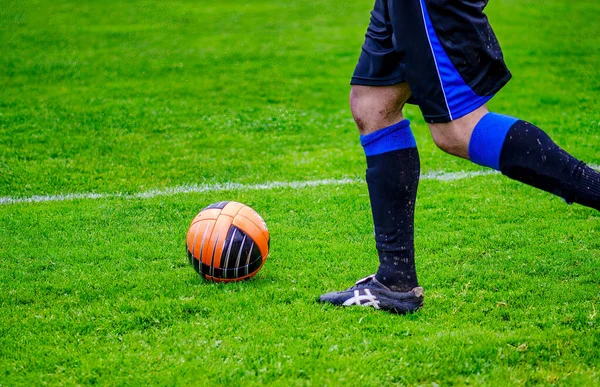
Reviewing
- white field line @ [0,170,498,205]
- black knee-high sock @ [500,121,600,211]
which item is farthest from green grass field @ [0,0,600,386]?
black knee-high sock @ [500,121,600,211]

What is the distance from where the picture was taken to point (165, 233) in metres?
6.01

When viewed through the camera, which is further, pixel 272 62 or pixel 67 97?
pixel 272 62

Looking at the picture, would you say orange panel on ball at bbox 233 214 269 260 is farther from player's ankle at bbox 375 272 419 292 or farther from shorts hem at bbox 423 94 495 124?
shorts hem at bbox 423 94 495 124

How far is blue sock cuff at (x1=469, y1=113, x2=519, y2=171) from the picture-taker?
3590 millimetres

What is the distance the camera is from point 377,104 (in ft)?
13.3

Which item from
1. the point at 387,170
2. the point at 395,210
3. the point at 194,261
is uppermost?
the point at 387,170

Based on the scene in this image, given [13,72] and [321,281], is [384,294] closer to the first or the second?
[321,281]

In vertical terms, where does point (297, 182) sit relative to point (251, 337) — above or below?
below

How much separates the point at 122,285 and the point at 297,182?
11.3 feet

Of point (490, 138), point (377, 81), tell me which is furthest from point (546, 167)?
point (377, 81)

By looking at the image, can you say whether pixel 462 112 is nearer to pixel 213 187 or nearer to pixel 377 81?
pixel 377 81

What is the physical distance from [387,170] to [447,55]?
80 cm

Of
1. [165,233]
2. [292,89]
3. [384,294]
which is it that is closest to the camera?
[384,294]

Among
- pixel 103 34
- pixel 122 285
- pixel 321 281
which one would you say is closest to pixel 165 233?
pixel 122 285
